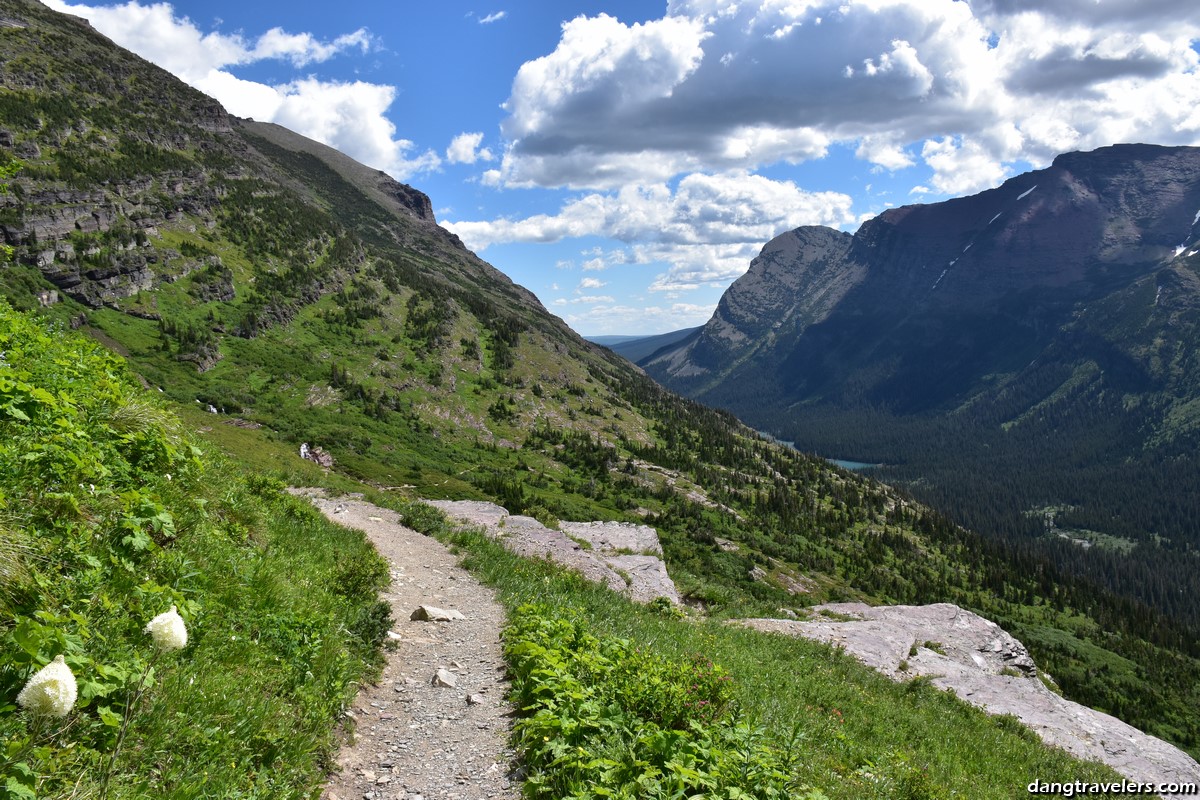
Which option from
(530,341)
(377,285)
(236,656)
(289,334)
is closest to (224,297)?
(289,334)

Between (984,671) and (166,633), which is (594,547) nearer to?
(984,671)

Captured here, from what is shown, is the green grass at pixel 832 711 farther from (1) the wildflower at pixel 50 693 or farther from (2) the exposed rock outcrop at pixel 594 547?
(1) the wildflower at pixel 50 693

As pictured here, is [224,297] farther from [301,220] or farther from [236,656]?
[236,656]

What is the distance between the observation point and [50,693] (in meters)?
3.16

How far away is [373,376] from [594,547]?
3839 inches

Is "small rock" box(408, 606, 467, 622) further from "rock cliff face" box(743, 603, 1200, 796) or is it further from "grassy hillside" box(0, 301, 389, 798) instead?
"rock cliff face" box(743, 603, 1200, 796)

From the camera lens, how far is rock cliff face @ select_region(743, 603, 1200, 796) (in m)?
18.2

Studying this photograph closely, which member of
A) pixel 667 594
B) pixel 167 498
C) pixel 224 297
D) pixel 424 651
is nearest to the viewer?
pixel 167 498

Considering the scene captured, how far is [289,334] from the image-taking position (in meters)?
114

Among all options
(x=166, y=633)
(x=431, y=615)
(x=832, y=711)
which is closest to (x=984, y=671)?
(x=832, y=711)

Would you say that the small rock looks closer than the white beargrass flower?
No

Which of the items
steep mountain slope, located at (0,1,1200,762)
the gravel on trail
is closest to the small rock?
the gravel on trail

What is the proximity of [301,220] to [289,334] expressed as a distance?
60.8 meters

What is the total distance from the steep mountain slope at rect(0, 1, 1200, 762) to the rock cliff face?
20103mm
